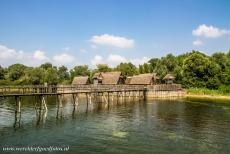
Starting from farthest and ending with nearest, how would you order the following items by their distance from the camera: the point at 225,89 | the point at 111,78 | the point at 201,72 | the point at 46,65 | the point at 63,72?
the point at 46,65
the point at 63,72
the point at 201,72
the point at 111,78
the point at 225,89

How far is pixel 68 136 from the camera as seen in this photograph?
26.2 meters

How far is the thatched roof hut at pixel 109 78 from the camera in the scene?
7361 cm

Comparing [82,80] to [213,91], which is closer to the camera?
[213,91]

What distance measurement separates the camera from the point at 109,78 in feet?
247

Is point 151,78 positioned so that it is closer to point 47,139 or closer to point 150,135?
point 150,135

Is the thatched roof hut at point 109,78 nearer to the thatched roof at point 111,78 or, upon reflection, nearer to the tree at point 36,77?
the thatched roof at point 111,78

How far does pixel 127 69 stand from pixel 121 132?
84512 mm

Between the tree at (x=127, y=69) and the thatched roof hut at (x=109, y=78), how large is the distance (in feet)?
95.5

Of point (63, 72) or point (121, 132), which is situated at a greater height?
point (63, 72)

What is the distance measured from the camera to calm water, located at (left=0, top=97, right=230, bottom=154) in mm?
22777

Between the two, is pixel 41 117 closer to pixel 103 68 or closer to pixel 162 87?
pixel 162 87

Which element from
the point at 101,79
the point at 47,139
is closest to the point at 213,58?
the point at 101,79

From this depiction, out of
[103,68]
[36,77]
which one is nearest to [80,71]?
[103,68]

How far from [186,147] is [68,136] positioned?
11.2 m
